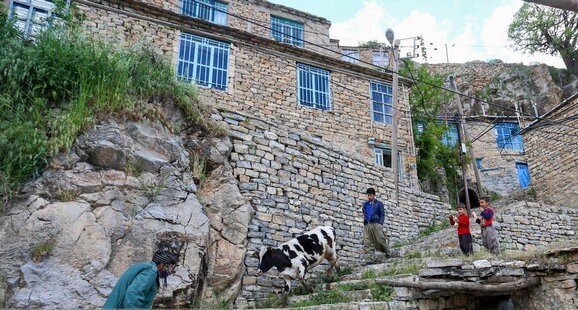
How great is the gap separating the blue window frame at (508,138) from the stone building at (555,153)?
4404 mm

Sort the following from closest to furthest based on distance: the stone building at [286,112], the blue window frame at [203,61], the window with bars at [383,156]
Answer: the stone building at [286,112] → the blue window frame at [203,61] → the window with bars at [383,156]

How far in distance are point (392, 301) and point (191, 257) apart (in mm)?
3035

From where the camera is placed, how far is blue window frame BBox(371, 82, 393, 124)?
14.7 meters

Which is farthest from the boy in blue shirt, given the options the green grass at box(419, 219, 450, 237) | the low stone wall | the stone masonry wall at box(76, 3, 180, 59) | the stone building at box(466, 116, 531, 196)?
the stone building at box(466, 116, 531, 196)

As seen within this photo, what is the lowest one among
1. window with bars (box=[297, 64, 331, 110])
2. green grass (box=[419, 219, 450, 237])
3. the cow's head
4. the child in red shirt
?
the cow's head

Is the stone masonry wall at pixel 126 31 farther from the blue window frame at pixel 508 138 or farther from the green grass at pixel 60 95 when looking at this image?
the blue window frame at pixel 508 138

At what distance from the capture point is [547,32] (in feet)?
75.5

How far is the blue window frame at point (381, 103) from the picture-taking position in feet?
48.1

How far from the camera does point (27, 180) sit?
5781 mm

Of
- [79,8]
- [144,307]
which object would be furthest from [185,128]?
[79,8]

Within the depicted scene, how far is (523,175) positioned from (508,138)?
2.08 meters

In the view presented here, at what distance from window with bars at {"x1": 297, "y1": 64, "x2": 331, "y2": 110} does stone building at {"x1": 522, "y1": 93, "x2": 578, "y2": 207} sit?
8613mm

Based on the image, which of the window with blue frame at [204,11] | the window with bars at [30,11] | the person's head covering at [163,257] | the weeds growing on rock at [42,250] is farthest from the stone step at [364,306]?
the window with blue frame at [204,11]

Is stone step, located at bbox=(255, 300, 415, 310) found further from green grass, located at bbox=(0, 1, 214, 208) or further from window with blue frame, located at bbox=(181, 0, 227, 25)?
window with blue frame, located at bbox=(181, 0, 227, 25)
